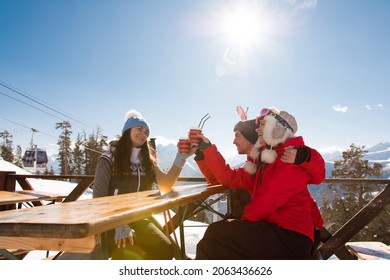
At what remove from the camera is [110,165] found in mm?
2688

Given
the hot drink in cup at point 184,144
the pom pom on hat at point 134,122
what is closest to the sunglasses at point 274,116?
the hot drink in cup at point 184,144

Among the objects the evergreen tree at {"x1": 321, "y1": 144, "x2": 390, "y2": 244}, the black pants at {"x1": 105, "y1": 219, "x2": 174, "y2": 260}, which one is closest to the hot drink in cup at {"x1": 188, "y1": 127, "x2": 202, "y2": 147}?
the black pants at {"x1": 105, "y1": 219, "x2": 174, "y2": 260}

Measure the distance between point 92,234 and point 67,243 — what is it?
12 cm

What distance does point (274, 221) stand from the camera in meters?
1.81

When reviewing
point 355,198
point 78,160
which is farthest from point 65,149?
point 355,198

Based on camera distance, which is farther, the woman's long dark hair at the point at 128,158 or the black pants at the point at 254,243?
the woman's long dark hair at the point at 128,158

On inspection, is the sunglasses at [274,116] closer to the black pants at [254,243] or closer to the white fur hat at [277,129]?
the white fur hat at [277,129]

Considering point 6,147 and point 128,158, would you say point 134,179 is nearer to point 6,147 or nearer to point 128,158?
point 128,158

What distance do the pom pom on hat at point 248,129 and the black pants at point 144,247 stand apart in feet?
4.34

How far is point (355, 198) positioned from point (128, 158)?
29.7 metres

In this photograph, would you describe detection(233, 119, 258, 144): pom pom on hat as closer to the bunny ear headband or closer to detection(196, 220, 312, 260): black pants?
the bunny ear headband

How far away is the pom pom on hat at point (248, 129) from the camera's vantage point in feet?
9.78
